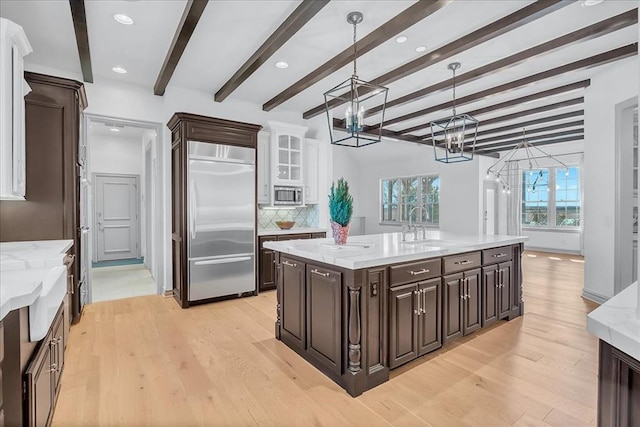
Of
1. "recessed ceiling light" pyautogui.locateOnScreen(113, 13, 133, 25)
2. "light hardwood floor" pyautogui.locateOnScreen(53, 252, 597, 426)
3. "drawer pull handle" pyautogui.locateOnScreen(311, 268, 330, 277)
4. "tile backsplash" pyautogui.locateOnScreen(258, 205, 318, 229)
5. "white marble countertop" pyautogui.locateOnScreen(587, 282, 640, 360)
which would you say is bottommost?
"light hardwood floor" pyautogui.locateOnScreen(53, 252, 597, 426)

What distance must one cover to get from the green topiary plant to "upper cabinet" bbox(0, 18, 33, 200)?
2161 mm

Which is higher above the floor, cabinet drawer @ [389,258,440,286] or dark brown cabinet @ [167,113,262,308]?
dark brown cabinet @ [167,113,262,308]

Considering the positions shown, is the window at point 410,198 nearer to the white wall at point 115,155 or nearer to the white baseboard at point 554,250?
the white baseboard at point 554,250

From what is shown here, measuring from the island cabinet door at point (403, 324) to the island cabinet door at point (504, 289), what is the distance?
140 centimetres

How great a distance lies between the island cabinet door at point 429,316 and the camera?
8.41ft

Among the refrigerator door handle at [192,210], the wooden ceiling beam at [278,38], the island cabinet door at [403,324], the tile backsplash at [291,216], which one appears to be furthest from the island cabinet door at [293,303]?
the tile backsplash at [291,216]

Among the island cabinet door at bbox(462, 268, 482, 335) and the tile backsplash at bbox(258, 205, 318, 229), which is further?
the tile backsplash at bbox(258, 205, 318, 229)

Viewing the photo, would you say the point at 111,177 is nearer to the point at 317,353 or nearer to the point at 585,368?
the point at 317,353

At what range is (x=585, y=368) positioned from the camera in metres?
2.53

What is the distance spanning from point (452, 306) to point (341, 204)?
133 centimetres

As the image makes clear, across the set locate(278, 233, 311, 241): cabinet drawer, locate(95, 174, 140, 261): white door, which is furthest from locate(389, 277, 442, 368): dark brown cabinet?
locate(95, 174, 140, 261): white door

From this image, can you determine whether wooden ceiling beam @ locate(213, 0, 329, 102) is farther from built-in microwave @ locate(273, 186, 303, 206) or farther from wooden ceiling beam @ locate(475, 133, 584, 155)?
wooden ceiling beam @ locate(475, 133, 584, 155)

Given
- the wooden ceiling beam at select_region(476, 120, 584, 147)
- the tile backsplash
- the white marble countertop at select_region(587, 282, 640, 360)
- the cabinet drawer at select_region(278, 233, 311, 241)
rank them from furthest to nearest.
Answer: the wooden ceiling beam at select_region(476, 120, 584, 147) → the tile backsplash → the cabinet drawer at select_region(278, 233, 311, 241) → the white marble countertop at select_region(587, 282, 640, 360)

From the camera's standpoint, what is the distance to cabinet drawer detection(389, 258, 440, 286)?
238cm
